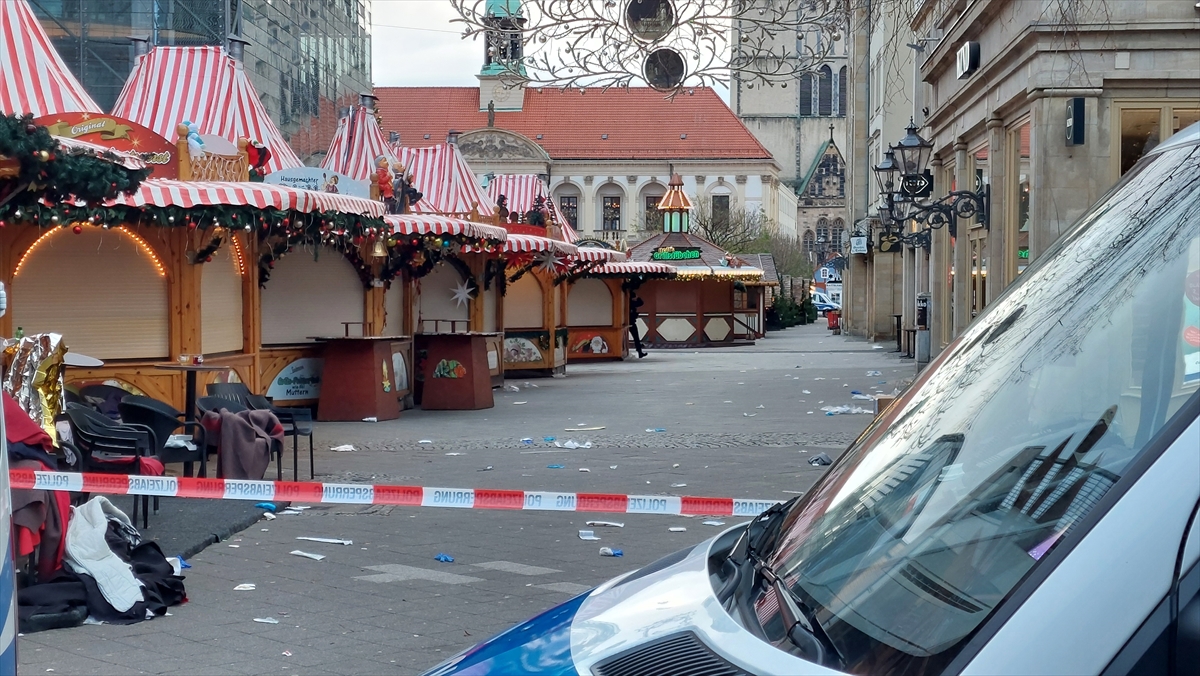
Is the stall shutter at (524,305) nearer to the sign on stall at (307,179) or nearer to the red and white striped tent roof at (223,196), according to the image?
the sign on stall at (307,179)

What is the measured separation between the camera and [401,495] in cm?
669

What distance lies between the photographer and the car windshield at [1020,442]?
1836mm

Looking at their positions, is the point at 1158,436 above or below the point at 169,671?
above

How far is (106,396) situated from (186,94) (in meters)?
8.78

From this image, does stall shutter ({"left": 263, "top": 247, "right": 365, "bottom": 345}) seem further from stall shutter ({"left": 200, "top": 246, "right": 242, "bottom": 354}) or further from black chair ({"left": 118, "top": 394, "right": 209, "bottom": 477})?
black chair ({"left": 118, "top": 394, "right": 209, "bottom": 477})

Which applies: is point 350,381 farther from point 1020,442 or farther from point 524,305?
point 1020,442

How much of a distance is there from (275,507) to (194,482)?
330cm

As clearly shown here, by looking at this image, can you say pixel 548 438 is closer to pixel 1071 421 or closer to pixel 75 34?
pixel 1071 421

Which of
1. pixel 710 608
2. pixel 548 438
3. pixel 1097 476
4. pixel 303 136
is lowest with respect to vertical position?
pixel 548 438

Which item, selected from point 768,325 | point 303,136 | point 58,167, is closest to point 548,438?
point 58,167

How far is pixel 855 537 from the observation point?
7.60 feet

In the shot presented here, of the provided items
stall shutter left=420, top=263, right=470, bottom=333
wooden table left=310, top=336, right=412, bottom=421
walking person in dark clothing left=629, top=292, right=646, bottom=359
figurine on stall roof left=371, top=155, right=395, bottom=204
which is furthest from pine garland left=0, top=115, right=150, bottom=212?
walking person in dark clothing left=629, top=292, right=646, bottom=359

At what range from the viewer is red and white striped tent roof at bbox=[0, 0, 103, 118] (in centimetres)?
1290

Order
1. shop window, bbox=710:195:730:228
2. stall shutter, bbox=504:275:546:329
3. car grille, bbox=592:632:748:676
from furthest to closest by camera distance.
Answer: shop window, bbox=710:195:730:228
stall shutter, bbox=504:275:546:329
car grille, bbox=592:632:748:676
